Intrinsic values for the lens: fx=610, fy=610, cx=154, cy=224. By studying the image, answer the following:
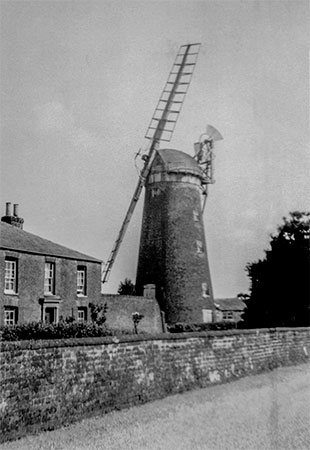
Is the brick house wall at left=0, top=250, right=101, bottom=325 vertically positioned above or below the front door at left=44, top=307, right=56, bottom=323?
above

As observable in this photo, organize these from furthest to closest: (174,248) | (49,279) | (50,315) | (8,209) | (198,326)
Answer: (174,248), (198,326), (8,209), (49,279), (50,315)

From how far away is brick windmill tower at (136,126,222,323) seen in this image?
1409 inches

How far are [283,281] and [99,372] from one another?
20829 millimetres

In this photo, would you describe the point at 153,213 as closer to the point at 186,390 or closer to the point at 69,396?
the point at 186,390

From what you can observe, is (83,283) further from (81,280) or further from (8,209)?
(8,209)

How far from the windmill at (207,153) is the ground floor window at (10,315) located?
17.1 meters

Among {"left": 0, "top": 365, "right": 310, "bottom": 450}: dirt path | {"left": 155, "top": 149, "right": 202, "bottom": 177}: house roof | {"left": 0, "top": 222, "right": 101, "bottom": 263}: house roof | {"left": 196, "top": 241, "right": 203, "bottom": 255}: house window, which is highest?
{"left": 155, "top": 149, "right": 202, "bottom": 177}: house roof

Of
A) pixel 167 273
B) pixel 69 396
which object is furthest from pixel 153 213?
pixel 69 396

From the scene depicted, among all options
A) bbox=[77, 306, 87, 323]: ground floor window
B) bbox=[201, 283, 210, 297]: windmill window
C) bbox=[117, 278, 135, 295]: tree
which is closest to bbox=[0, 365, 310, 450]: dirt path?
bbox=[77, 306, 87, 323]: ground floor window

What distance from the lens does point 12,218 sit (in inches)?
1166

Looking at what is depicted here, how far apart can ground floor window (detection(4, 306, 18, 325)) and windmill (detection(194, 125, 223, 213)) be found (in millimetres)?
17108

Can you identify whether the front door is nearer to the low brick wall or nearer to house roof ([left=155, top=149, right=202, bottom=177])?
house roof ([left=155, top=149, right=202, bottom=177])

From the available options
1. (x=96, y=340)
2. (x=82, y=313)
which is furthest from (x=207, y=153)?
(x=96, y=340)

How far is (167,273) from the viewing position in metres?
35.8
